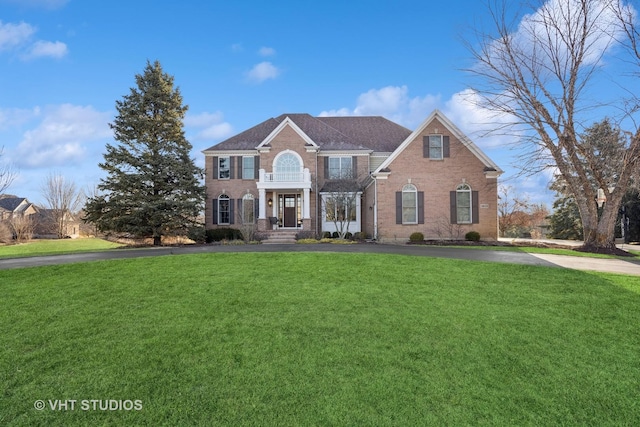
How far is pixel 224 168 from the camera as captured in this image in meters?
23.5

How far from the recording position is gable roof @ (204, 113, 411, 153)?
2345 cm

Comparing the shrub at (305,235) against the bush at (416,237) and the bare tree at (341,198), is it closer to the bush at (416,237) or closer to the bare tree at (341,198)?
the bare tree at (341,198)

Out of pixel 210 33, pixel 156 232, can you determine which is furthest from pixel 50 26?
pixel 156 232

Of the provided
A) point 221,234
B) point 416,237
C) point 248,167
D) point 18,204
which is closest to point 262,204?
point 221,234

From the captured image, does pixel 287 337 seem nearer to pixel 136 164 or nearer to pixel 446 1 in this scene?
pixel 446 1

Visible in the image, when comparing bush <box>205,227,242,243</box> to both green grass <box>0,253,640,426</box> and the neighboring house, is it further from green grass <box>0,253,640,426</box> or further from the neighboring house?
the neighboring house

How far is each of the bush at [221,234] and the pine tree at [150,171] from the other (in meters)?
1.48

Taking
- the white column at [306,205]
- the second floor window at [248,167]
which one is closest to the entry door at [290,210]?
Answer: the white column at [306,205]

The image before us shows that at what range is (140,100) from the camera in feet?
65.4

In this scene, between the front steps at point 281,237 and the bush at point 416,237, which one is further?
the front steps at point 281,237

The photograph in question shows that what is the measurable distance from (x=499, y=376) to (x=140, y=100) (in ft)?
74.4

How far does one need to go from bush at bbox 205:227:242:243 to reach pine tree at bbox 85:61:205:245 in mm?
1483

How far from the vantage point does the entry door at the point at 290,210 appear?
22.7 meters

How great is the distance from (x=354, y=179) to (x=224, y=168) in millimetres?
9500
